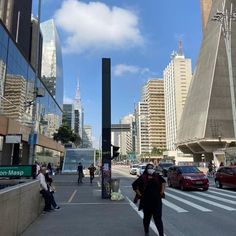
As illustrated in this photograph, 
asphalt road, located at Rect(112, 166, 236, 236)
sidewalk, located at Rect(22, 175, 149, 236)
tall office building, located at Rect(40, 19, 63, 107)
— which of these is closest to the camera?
sidewalk, located at Rect(22, 175, 149, 236)

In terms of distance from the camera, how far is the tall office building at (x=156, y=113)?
542 ft

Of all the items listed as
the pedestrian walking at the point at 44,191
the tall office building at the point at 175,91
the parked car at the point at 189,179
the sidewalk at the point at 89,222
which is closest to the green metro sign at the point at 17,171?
the pedestrian walking at the point at 44,191

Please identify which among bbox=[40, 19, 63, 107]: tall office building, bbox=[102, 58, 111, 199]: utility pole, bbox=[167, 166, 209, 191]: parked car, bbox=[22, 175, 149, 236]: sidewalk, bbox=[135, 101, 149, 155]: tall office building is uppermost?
bbox=[40, 19, 63, 107]: tall office building

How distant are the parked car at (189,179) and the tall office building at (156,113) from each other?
138m

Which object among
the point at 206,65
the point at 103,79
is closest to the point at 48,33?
the point at 206,65

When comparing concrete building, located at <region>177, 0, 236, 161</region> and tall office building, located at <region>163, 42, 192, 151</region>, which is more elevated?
tall office building, located at <region>163, 42, 192, 151</region>

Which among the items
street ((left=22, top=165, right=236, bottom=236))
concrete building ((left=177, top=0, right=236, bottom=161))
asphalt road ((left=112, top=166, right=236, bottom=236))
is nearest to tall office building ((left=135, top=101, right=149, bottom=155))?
concrete building ((left=177, top=0, right=236, bottom=161))

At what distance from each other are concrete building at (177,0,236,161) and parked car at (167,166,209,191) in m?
49.4

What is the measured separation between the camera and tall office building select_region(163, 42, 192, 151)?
153m

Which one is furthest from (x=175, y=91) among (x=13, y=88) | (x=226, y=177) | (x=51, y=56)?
(x=226, y=177)

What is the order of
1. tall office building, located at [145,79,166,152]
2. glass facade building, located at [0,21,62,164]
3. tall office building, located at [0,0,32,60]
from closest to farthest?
1. glass facade building, located at [0,21,62,164]
2. tall office building, located at [0,0,32,60]
3. tall office building, located at [145,79,166,152]

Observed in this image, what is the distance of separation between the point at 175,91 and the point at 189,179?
433 ft

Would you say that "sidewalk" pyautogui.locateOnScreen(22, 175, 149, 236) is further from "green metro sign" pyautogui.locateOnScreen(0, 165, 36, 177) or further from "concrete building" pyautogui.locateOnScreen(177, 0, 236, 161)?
"concrete building" pyautogui.locateOnScreen(177, 0, 236, 161)

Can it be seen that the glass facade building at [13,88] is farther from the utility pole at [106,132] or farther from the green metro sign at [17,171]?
the green metro sign at [17,171]
